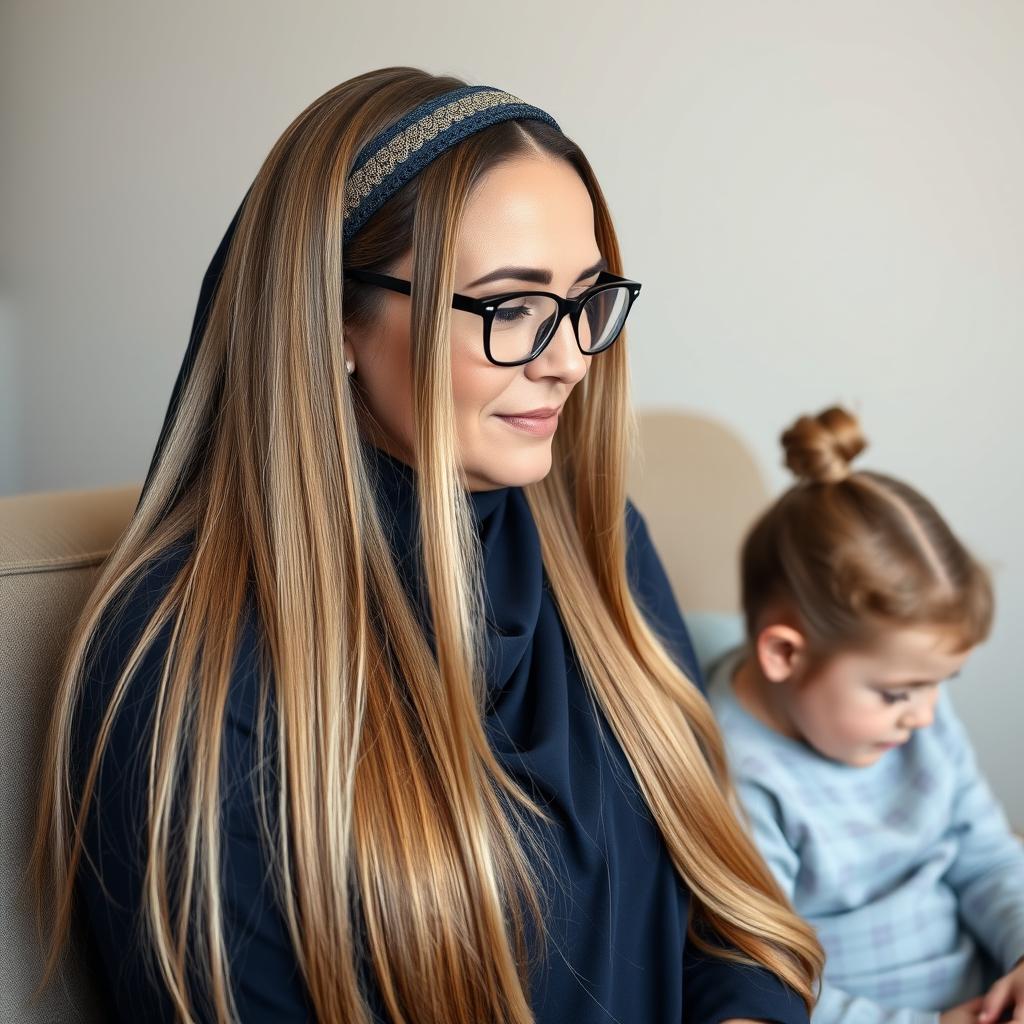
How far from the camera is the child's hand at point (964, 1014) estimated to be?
1.39 meters

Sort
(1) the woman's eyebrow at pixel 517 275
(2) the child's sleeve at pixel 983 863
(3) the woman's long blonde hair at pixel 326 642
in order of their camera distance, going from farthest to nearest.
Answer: (2) the child's sleeve at pixel 983 863 < (1) the woman's eyebrow at pixel 517 275 < (3) the woman's long blonde hair at pixel 326 642

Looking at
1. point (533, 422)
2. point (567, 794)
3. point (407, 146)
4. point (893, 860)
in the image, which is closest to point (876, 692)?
point (893, 860)

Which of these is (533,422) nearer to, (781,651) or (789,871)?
(781,651)

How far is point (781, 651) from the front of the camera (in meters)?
1.57

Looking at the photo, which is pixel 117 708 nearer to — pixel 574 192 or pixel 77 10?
pixel 574 192

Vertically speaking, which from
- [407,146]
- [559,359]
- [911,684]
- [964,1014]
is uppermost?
[407,146]

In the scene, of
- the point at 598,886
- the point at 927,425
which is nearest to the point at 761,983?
the point at 598,886

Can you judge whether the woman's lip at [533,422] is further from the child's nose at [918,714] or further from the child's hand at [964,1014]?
the child's hand at [964,1014]

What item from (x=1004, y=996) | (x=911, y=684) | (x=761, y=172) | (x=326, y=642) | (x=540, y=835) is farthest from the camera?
(x=761, y=172)

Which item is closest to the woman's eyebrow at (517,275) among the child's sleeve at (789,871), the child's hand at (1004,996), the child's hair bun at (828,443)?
the child's hair bun at (828,443)

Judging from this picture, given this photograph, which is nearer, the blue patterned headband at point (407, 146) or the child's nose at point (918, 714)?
the blue patterned headband at point (407, 146)

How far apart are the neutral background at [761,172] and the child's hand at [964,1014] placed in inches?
26.3

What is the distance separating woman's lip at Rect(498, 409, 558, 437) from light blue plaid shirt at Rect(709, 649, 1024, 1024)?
2.04 ft

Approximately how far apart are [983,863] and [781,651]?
40 cm
